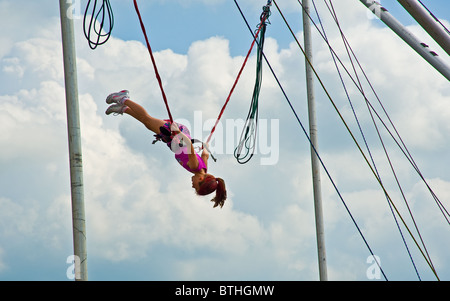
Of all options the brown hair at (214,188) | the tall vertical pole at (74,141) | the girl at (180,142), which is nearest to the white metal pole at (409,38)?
the girl at (180,142)

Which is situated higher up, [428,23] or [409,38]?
[409,38]

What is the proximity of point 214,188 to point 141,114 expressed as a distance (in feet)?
5.24

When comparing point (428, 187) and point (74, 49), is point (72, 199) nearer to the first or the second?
point (74, 49)

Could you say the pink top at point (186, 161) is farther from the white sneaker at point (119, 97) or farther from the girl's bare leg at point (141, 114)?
the white sneaker at point (119, 97)

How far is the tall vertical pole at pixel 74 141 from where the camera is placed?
26.6 ft

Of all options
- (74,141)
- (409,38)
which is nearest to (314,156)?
(409,38)

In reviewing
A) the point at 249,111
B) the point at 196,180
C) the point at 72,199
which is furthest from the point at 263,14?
the point at 72,199

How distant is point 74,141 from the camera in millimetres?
8273

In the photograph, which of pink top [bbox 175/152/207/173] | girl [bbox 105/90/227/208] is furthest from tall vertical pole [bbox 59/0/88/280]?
pink top [bbox 175/152/207/173]

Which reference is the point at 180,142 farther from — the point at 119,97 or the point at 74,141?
the point at 74,141

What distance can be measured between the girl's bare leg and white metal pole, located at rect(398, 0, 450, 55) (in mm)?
3554
